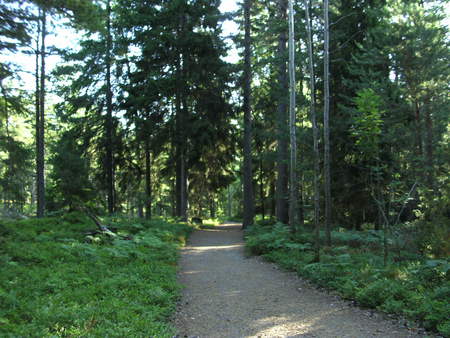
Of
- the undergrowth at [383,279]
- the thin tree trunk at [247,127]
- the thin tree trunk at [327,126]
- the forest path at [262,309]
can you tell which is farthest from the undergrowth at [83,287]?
the thin tree trunk at [247,127]

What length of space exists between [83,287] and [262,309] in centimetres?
325

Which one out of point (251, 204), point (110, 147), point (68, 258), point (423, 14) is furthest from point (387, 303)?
point (110, 147)

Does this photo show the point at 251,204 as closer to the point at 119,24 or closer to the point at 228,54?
the point at 228,54

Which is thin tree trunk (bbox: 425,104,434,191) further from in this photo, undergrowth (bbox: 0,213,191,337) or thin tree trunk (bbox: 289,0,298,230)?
undergrowth (bbox: 0,213,191,337)

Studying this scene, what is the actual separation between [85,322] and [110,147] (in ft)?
57.0

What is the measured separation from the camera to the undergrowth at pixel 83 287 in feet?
15.1

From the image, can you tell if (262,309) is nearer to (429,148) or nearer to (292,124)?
(292,124)

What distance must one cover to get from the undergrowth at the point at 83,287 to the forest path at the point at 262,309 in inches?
20.0

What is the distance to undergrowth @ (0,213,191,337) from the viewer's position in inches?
181

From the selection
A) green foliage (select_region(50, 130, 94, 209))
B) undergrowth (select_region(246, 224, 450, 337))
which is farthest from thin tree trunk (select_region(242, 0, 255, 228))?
undergrowth (select_region(246, 224, 450, 337))

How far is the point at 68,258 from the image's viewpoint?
8164 millimetres

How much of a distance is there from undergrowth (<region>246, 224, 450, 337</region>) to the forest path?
28 centimetres

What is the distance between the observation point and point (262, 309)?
6039 mm

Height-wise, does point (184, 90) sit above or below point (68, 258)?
above
